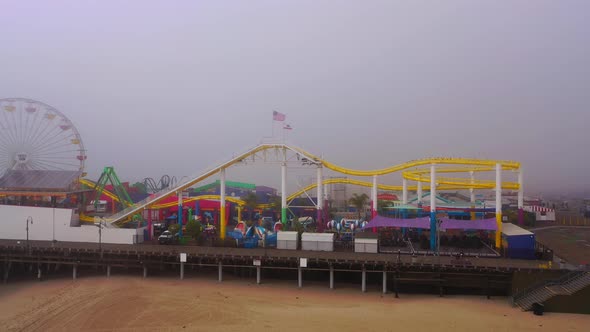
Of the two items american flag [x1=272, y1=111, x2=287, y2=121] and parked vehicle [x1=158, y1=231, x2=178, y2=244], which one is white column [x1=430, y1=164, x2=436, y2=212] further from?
parked vehicle [x1=158, y1=231, x2=178, y2=244]

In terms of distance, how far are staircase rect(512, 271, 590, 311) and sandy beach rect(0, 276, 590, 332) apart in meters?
0.79

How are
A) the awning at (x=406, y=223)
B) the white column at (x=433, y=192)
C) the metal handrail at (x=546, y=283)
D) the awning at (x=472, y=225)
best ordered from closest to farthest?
1. the metal handrail at (x=546, y=283)
2. the awning at (x=472, y=225)
3. the white column at (x=433, y=192)
4. the awning at (x=406, y=223)

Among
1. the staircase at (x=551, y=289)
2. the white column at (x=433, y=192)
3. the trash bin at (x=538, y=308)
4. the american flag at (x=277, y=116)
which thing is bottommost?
the trash bin at (x=538, y=308)

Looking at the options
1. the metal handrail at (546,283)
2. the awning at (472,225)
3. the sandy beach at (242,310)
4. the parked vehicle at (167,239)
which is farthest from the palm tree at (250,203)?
the metal handrail at (546,283)

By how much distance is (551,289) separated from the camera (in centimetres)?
2064

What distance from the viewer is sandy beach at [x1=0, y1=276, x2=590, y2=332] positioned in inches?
714

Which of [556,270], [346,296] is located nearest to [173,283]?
[346,296]

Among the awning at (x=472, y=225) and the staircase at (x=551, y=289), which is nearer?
the staircase at (x=551, y=289)

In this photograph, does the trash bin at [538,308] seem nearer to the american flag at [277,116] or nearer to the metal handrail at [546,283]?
the metal handrail at [546,283]

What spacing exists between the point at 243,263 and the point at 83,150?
2395 centimetres

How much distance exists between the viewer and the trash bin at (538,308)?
19.6m

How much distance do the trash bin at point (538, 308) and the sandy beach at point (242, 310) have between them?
344 mm

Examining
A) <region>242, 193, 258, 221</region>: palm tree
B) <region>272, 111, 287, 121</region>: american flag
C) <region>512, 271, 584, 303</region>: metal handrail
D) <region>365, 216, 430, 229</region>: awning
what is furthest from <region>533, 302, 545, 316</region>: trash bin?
<region>242, 193, 258, 221</region>: palm tree

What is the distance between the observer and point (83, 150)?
39688 millimetres
